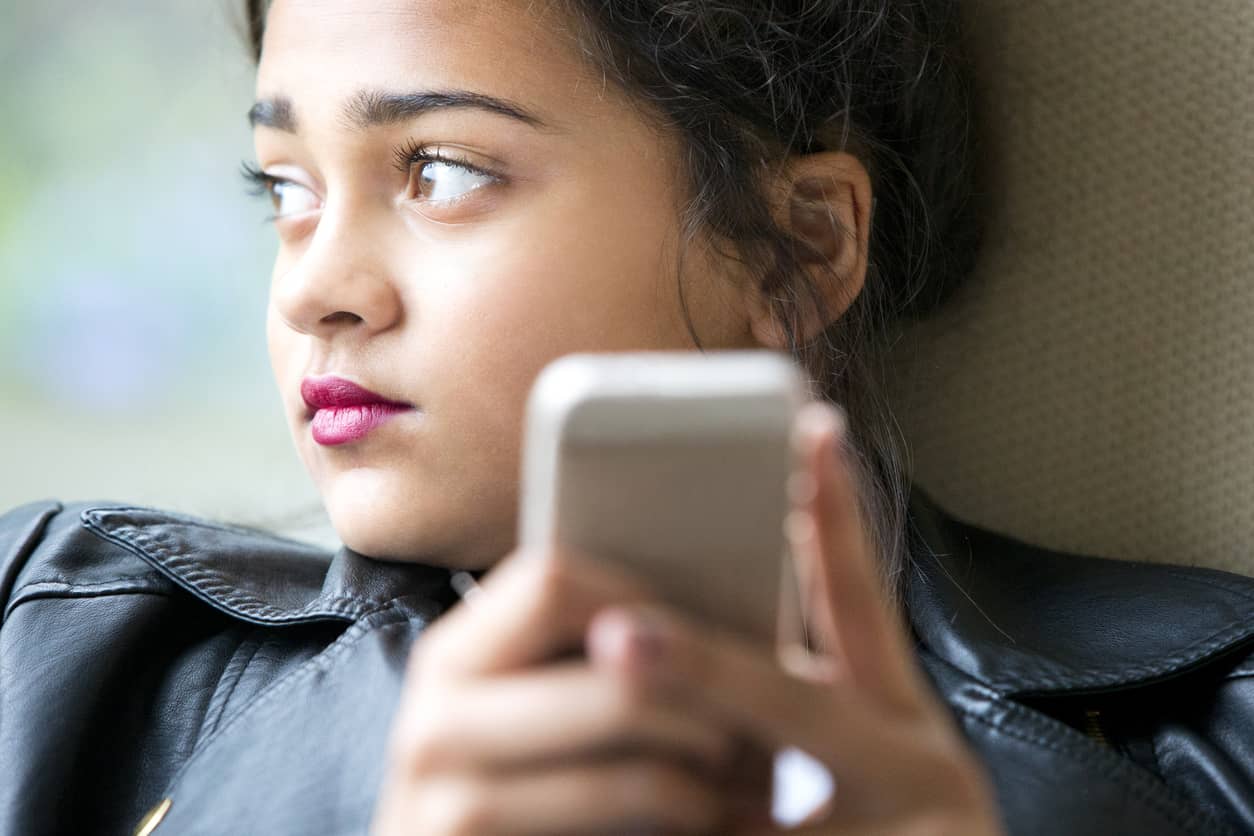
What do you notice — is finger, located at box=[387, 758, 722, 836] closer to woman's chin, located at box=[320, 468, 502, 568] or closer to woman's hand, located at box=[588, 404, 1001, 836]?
woman's hand, located at box=[588, 404, 1001, 836]

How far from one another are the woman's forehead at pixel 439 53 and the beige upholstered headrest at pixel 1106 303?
1.31 ft

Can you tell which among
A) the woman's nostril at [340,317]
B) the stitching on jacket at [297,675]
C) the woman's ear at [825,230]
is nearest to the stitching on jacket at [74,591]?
the stitching on jacket at [297,675]

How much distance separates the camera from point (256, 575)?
2.99 feet

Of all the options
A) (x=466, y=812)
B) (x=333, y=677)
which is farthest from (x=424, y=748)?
(x=333, y=677)

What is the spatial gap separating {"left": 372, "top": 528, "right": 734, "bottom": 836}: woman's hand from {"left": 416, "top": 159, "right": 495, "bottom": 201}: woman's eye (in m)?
0.46

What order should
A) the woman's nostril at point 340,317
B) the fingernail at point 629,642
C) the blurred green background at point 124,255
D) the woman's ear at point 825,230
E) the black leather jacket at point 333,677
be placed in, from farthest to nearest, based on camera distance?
1. the blurred green background at point 124,255
2. the woman's ear at point 825,230
3. the woman's nostril at point 340,317
4. the black leather jacket at point 333,677
5. the fingernail at point 629,642

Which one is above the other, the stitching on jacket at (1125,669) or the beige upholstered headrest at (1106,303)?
the beige upholstered headrest at (1106,303)

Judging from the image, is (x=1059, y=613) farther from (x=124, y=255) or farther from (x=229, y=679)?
(x=124, y=255)

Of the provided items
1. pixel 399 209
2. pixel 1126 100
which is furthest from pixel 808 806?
pixel 1126 100

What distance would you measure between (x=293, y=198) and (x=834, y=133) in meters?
0.42

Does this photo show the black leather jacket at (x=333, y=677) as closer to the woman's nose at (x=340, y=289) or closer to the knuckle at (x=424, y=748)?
the woman's nose at (x=340, y=289)

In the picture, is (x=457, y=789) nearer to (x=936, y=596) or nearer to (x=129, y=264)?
(x=936, y=596)

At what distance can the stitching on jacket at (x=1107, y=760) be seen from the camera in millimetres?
729

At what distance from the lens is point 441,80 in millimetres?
828
